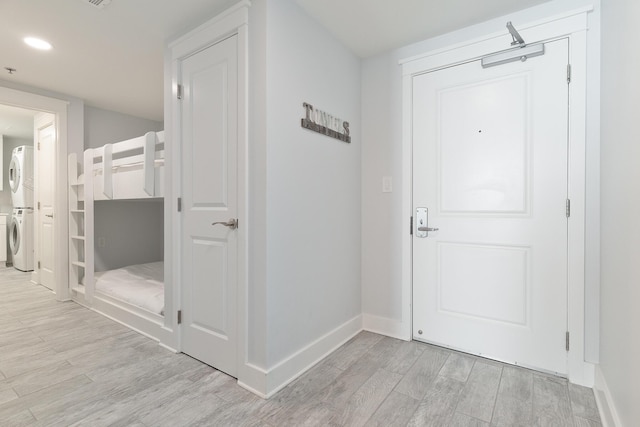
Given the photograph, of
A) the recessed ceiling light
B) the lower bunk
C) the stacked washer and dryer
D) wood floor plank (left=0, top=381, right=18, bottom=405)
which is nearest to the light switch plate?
the lower bunk

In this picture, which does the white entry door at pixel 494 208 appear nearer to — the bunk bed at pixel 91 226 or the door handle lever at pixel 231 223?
the door handle lever at pixel 231 223

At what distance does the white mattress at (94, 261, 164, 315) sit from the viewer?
2570mm

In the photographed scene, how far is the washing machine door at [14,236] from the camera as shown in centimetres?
504

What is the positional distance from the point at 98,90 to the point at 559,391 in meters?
4.66

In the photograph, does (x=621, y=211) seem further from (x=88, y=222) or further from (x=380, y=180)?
(x=88, y=222)

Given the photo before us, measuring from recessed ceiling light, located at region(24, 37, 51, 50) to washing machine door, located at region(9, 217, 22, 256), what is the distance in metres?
4.00

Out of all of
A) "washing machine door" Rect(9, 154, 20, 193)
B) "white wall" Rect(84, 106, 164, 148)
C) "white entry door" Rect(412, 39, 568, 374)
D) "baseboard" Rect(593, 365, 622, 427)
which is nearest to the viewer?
"baseboard" Rect(593, 365, 622, 427)

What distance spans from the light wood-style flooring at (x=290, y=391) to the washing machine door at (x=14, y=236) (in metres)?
3.67

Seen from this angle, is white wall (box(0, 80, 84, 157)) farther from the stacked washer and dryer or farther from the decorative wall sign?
the decorative wall sign

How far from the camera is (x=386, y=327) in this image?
2.49 meters

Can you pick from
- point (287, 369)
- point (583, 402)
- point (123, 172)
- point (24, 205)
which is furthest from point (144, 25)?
point (24, 205)

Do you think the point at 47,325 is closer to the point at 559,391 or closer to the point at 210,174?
the point at 210,174

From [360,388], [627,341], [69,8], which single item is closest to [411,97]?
[627,341]

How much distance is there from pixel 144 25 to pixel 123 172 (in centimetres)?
127
